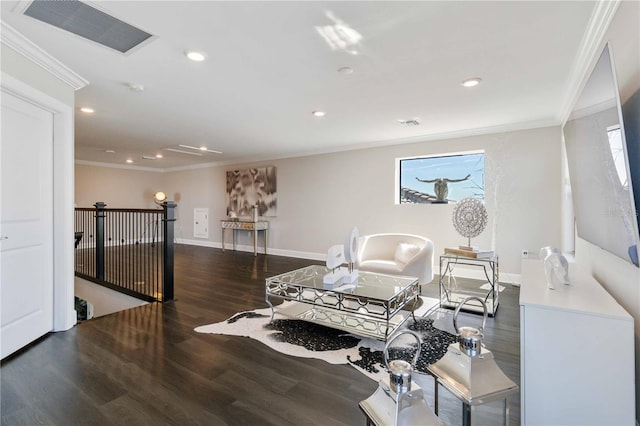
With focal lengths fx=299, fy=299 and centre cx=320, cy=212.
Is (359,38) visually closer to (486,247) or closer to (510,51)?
(510,51)

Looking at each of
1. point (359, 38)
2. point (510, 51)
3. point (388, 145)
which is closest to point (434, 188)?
point (388, 145)

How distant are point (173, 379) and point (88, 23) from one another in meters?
2.52

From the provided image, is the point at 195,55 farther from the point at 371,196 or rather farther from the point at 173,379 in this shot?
the point at 371,196

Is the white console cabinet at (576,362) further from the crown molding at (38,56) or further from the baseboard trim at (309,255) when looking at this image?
the crown molding at (38,56)

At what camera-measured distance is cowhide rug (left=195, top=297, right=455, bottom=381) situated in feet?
7.40

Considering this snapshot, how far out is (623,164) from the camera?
4.13ft

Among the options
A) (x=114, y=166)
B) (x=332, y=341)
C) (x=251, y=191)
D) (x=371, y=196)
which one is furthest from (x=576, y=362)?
(x=114, y=166)

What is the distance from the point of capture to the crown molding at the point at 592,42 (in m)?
1.82

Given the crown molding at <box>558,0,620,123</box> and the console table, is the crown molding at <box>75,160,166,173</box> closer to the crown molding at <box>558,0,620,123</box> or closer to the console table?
the console table

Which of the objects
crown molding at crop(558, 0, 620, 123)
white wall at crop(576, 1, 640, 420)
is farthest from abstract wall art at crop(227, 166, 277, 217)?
white wall at crop(576, 1, 640, 420)

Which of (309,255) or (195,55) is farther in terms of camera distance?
(309,255)

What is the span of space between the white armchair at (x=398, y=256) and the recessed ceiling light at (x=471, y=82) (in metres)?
1.91

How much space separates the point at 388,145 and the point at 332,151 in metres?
1.26

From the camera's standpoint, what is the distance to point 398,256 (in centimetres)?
429
